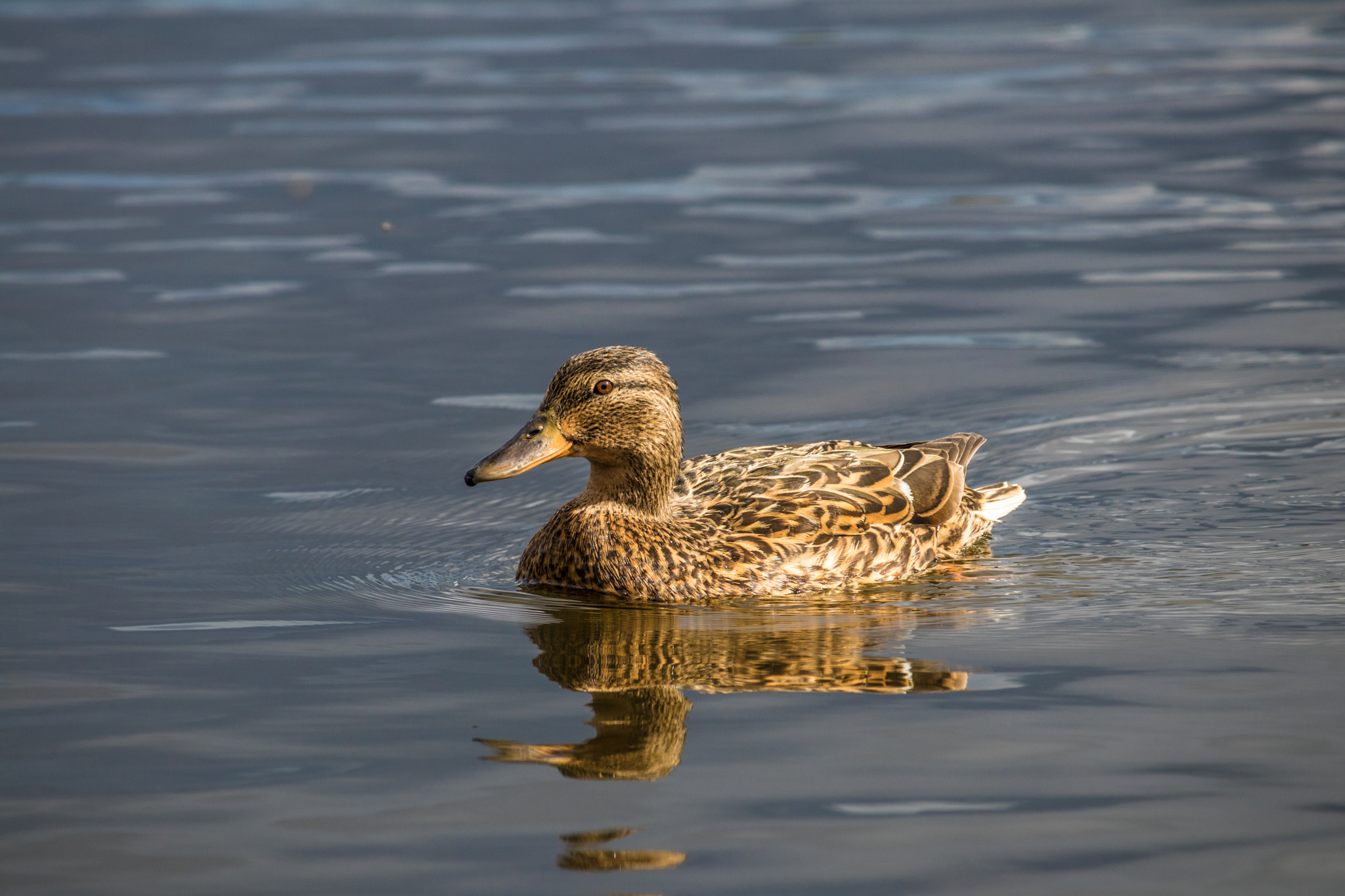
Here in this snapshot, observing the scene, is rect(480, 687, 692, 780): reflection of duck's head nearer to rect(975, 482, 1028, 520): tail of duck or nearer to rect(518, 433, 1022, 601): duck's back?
rect(518, 433, 1022, 601): duck's back

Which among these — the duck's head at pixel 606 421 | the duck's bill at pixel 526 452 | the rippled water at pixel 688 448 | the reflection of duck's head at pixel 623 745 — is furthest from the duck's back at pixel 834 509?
the reflection of duck's head at pixel 623 745

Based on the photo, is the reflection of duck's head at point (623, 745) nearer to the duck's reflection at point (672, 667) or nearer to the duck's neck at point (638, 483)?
the duck's reflection at point (672, 667)

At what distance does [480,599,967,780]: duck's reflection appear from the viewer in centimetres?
615

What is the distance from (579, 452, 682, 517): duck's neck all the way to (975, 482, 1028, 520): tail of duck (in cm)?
182

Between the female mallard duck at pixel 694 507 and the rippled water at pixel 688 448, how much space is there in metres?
0.24

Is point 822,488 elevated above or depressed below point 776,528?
above

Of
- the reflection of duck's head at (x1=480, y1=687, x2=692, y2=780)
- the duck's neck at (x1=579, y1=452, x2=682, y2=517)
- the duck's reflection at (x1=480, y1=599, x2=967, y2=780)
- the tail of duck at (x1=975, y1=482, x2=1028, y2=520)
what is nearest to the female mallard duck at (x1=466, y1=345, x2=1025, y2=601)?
the duck's neck at (x1=579, y1=452, x2=682, y2=517)

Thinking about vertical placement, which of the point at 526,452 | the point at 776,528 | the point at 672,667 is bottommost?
the point at 672,667

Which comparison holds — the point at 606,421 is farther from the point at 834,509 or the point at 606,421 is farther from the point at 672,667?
the point at 672,667

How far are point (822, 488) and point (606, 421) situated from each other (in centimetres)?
124

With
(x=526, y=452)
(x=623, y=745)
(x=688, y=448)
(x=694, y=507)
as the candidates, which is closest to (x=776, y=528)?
(x=694, y=507)

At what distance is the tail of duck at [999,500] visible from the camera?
940 centimetres

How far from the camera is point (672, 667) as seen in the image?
7.09 metres

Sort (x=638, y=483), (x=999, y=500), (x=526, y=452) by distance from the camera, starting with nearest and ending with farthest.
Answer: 1. (x=526, y=452)
2. (x=638, y=483)
3. (x=999, y=500)
